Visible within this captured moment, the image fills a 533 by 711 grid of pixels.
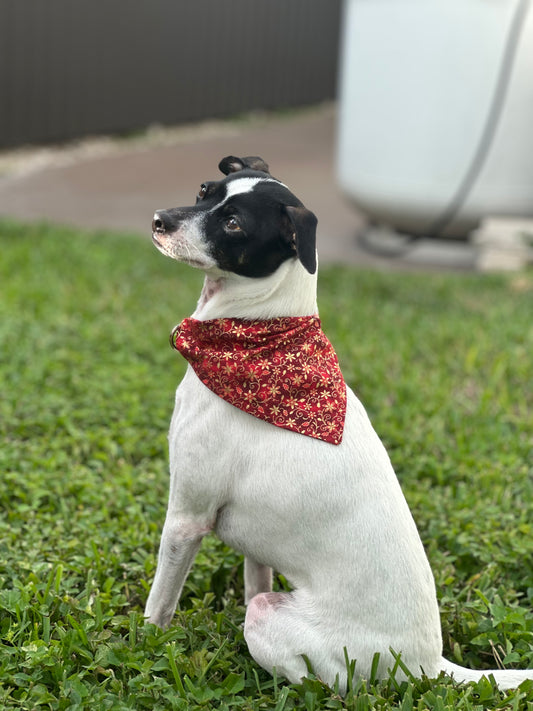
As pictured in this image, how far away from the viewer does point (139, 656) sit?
2.21 m

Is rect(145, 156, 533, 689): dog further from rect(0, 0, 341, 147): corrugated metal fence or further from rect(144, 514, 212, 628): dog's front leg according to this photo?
rect(0, 0, 341, 147): corrugated metal fence

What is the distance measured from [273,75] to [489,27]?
28.1 ft

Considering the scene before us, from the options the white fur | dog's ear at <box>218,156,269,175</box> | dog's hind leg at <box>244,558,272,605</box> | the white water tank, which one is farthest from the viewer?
the white water tank

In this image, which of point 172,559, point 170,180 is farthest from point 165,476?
point 170,180

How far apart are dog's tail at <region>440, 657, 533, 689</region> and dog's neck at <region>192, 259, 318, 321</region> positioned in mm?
932

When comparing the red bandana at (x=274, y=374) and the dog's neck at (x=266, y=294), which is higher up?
the dog's neck at (x=266, y=294)

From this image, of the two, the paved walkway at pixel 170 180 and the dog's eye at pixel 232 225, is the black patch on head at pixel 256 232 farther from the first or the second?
the paved walkway at pixel 170 180

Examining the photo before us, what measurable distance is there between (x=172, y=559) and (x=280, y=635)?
324mm

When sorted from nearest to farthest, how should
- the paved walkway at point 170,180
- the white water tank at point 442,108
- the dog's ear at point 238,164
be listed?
the dog's ear at point 238,164 → the white water tank at point 442,108 → the paved walkway at point 170,180

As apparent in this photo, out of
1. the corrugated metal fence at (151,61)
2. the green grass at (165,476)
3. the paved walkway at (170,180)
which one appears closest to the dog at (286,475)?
the green grass at (165,476)

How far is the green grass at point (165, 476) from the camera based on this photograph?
7.20 ft

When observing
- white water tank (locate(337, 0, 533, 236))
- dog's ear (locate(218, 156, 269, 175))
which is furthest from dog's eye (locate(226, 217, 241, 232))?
white water tank (locate(337, 0, 533, 236))

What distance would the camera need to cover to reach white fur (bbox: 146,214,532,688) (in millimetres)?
2016

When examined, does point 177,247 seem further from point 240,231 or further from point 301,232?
point 301,232
